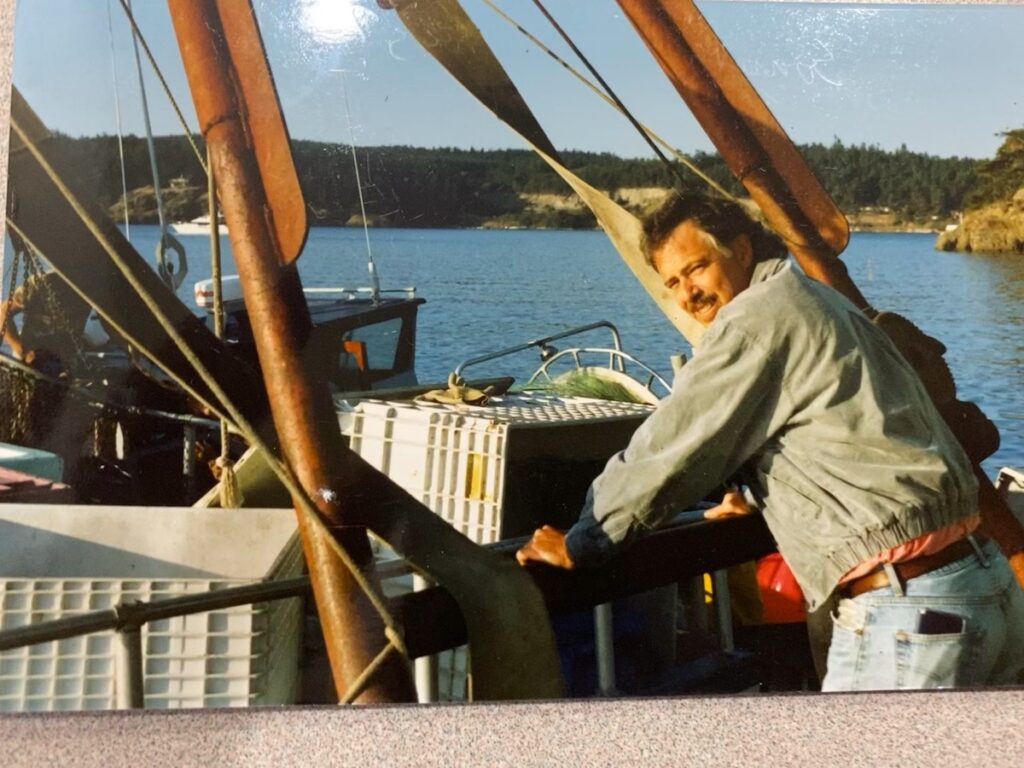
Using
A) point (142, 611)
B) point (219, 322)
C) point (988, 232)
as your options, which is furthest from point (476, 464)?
point (988, 232)

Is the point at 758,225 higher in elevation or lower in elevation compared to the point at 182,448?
higher

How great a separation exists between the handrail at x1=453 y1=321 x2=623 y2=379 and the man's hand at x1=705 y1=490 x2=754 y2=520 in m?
0.36

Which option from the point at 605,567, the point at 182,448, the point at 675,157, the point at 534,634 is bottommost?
the point at 534,634

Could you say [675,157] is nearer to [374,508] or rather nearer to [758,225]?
[758,225]

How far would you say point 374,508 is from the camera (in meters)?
1.73

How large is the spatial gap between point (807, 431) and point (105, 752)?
145 centimetres

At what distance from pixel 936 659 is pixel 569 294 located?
3.13 ft

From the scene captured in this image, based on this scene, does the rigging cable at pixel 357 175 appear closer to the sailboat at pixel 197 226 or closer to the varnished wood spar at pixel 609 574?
the sailboat at pixel 197 226

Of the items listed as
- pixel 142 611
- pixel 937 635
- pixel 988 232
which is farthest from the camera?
pixel 988 232

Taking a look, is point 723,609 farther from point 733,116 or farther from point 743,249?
point 733,116

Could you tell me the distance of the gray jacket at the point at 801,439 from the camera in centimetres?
159

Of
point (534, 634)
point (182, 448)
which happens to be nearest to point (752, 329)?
point (534, 634)

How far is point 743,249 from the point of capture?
5.55 ft

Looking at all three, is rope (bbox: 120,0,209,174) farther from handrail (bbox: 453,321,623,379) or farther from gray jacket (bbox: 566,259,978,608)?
gray jacket (bbox: 566,259,978,608)
